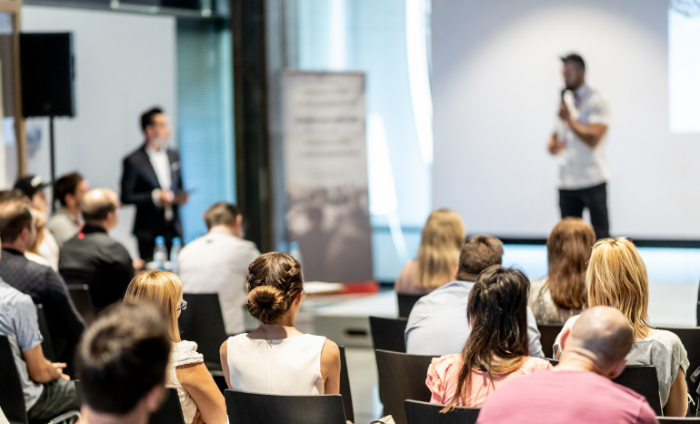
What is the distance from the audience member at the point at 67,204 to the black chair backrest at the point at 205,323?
1884 mm

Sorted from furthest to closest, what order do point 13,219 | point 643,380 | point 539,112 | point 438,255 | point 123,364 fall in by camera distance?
point 539,112
point 438,255
point 13,219
point 643,380
point 123,364

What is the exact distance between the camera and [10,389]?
105 inches

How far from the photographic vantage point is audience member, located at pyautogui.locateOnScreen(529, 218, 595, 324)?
3.13 m

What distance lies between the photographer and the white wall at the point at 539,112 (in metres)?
6.04

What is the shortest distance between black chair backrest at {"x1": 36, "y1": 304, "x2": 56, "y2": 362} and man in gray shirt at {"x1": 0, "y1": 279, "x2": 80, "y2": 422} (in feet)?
0.51

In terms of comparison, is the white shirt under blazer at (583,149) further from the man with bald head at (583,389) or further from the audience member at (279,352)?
the man with bald head at (583,389)

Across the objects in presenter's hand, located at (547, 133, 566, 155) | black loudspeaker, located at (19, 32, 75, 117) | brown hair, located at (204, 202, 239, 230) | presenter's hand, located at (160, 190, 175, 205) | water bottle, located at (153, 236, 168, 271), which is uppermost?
black loudspeaker, located at (19, 32, 75, 117)

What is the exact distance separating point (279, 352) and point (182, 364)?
298 mm

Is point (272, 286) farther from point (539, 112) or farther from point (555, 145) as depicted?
point (539, 112)

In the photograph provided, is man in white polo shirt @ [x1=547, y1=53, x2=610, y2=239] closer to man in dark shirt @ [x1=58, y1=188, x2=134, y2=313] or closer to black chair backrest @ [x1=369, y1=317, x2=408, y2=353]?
black chair backrest @ [x1=369, y1=317, x2=408, y2=353]

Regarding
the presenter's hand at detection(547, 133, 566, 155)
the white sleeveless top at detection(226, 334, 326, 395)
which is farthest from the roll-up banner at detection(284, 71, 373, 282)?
the white sleeveless top at detection(226, 334, 326, 395)

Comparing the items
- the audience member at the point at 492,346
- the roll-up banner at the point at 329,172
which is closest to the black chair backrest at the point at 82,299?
the audience member at the point at 492,346

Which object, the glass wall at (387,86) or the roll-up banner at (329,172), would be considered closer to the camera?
the roll-up banner at (329,172)

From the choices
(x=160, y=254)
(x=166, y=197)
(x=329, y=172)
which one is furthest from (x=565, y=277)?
(x=329, y=172)
